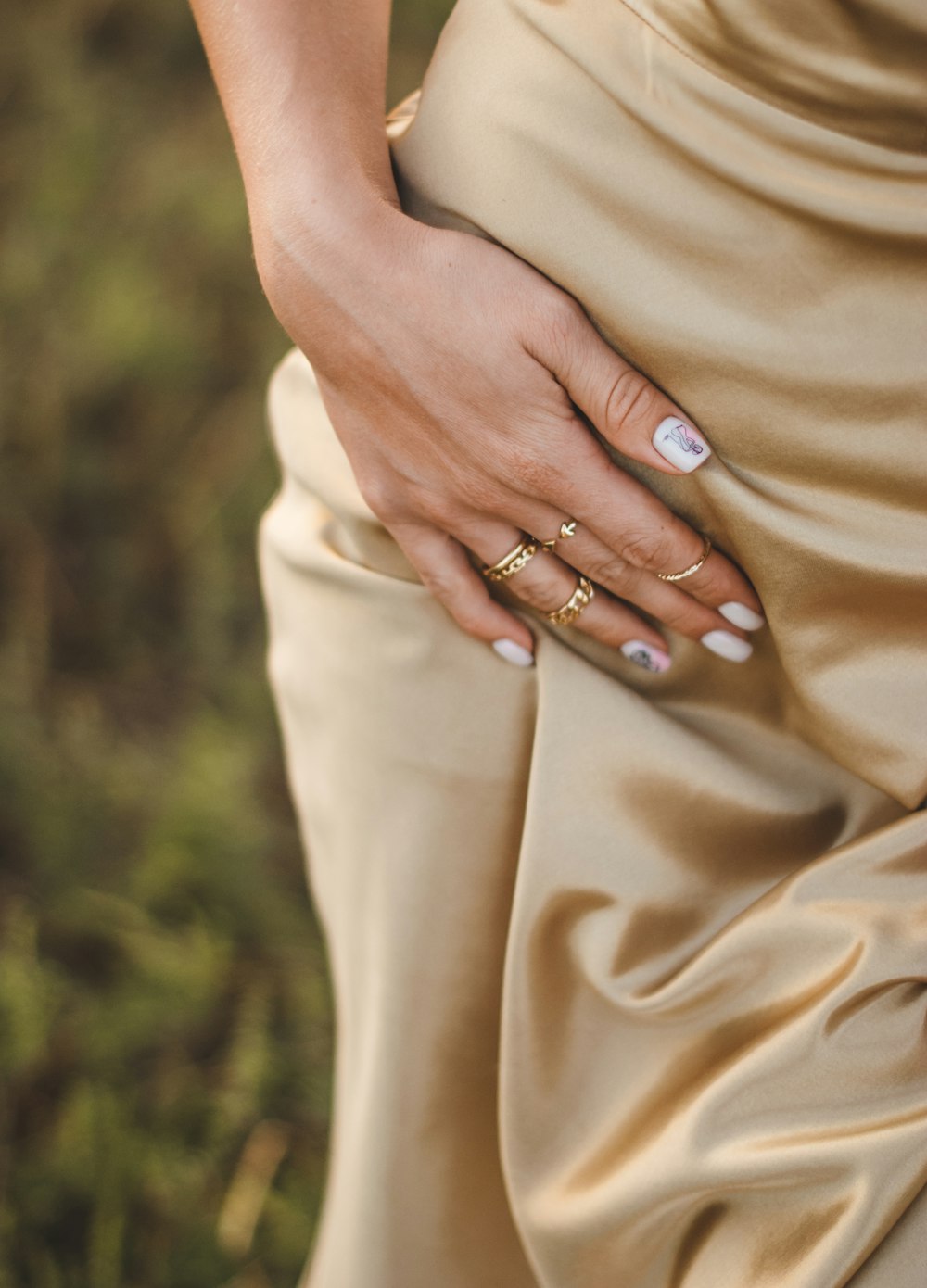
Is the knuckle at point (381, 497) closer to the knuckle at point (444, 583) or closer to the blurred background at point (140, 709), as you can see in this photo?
the knuckle at point (444, 583)

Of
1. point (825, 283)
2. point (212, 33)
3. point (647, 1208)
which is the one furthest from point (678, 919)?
point (212, 33)

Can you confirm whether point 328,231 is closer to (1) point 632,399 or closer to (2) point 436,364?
(2) point 436,364

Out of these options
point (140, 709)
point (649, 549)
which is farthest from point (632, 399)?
point (140, 709)

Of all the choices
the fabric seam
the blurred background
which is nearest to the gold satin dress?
the fabric seam

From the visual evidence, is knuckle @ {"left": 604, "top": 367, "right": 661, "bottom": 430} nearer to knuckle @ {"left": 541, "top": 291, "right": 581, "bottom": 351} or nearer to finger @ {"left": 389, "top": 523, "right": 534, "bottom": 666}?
knuckle @ {"left": 541, "top": 291, "right": 581, "bottom": 351}

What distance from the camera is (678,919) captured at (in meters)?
0.81

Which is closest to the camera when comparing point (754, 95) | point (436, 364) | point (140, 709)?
point (754, 95)

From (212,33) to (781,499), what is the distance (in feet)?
1.81

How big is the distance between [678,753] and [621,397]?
26 cm

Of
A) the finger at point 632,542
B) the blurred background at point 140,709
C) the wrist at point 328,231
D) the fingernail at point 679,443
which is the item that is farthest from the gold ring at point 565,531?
the blurred background at point 140,709

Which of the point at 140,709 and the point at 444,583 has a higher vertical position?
the point at 444,583

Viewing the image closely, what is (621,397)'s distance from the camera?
714mm

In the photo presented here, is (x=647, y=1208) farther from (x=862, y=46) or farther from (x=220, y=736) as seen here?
(x=220, y=736)

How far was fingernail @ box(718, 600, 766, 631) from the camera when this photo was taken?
31.1 inches
